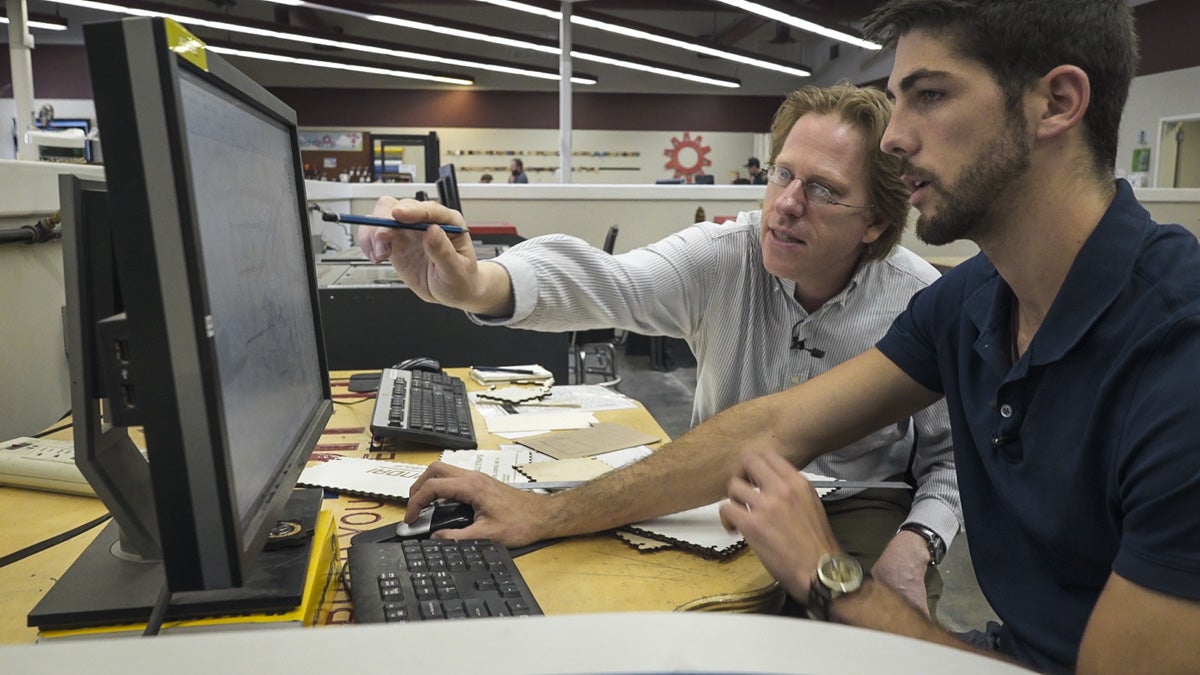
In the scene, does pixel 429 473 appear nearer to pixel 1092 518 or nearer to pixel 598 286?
pixel 598 286

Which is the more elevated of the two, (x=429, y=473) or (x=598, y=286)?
(x=598, y=286)

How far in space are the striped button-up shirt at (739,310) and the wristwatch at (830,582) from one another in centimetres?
53

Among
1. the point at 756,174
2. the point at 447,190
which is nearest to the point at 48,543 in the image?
the point at 447,190

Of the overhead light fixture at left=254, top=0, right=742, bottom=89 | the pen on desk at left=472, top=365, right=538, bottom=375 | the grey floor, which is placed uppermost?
Result: the overhead light fixture at left=254, top=0, right=742, bottom=89

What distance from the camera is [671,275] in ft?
5.25

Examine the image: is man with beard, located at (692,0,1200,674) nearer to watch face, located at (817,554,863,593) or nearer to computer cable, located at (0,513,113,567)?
watch face, located at (817,554,863,593)

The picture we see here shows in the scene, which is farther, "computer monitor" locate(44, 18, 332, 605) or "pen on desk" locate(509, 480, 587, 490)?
"pen on desk" locate(509, 480, 587, 490)

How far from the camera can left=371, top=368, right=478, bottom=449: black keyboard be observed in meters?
1.44

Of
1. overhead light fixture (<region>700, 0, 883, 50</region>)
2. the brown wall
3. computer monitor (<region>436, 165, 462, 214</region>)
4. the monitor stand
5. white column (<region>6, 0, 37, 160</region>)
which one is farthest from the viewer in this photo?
the brown wall

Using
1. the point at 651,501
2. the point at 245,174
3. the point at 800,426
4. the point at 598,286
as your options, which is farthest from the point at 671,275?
the point at 245,174

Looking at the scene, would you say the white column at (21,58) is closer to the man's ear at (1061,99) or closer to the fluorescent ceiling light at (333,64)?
the man's ear at (1061,99)

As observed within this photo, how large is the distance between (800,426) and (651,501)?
26 centimetres

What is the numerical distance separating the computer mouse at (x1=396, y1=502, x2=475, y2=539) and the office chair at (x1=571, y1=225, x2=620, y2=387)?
2.23m

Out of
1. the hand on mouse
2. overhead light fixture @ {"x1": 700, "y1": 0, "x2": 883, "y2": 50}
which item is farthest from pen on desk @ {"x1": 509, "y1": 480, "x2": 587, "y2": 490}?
overhead light fixture @ {"x1": 700, "y1": 0, "x2": 883, "y2": 50}
